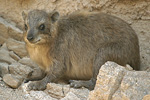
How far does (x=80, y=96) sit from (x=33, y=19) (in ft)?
6.02

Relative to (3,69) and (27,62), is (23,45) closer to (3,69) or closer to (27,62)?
(27,62)

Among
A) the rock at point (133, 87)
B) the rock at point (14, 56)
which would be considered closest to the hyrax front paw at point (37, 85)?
the rock at point (14, 56)

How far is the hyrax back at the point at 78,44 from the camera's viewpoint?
5.97 metres

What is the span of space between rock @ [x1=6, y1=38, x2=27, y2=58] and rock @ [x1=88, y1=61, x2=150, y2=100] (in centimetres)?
361

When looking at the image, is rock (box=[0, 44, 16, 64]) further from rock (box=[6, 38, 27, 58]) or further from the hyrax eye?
the hyrax eye

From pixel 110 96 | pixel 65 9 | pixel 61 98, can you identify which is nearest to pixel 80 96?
pixel 61 98

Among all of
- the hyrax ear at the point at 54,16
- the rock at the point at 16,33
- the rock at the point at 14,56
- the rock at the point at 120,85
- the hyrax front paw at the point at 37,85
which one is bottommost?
the rock at the point at 14,56

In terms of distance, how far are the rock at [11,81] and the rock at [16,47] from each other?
4.66 ft

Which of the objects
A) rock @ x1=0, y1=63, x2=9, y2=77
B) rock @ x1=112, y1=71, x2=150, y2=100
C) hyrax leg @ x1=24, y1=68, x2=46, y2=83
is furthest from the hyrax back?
rock @ x1=112, y1=71, x2=150, y2=100

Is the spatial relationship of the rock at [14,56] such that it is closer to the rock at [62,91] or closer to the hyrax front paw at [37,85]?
the hyrax front paw at [37,85]

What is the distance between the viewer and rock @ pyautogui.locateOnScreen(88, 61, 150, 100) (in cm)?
403

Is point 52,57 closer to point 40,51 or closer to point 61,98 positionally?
point 40,51

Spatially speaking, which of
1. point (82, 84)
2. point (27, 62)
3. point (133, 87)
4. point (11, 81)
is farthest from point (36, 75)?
point (133, 87)

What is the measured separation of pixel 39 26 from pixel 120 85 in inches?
93.5
